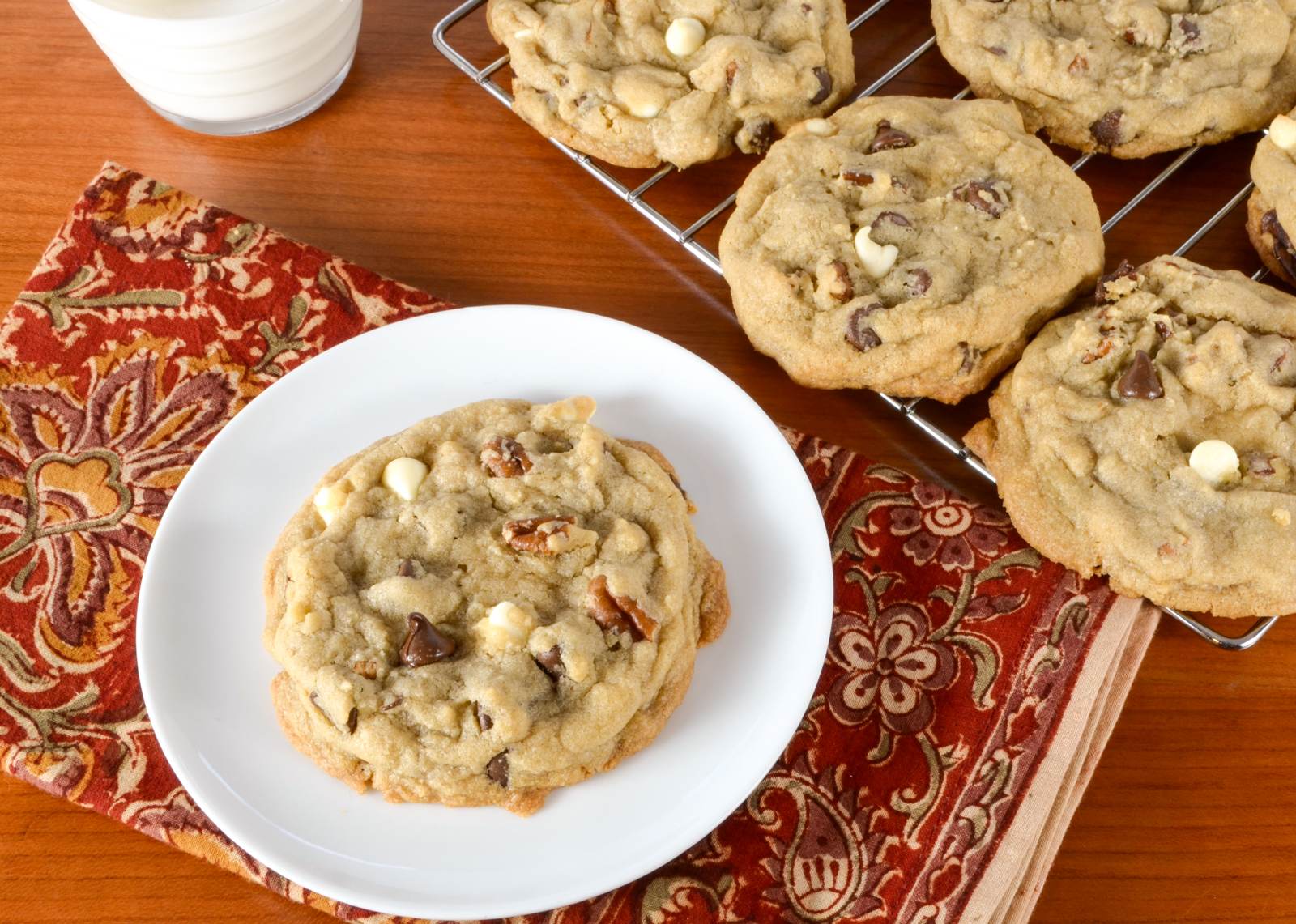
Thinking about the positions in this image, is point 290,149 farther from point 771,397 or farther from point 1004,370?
point 1004,370

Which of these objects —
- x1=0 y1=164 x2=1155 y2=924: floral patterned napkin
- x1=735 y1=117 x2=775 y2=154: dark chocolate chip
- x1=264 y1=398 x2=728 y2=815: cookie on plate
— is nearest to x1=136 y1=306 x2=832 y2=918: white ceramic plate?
x1=264 y1=398 x2=728 y2=815: cookie on plate

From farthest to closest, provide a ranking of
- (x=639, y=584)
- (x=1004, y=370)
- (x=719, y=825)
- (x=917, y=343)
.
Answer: (x=1004, y=370) < (x=917, y=343) < (x=719, y=825) < (x=639, y=584)

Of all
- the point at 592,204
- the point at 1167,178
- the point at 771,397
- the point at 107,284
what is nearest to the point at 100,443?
the point at 107,284

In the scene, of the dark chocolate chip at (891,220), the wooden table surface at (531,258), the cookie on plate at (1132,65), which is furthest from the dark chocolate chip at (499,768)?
the cookie on plate at (1132,65)

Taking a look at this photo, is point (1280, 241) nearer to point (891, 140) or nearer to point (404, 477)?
point (891, 140)

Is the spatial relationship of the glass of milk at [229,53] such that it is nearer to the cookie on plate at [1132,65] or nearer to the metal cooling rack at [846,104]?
the metal cooling rack at [846,104]
